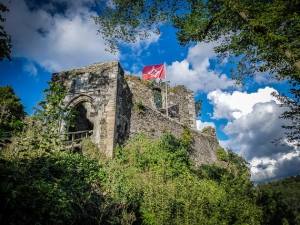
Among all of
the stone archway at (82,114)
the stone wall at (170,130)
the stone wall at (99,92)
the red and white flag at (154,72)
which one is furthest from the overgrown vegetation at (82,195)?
the red and white flag at (154,72)

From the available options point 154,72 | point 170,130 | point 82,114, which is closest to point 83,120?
point 82,114

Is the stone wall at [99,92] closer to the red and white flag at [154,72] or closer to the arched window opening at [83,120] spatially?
the arched window opening at [83,120]

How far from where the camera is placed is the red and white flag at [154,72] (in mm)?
18438

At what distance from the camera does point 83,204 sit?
427 cm

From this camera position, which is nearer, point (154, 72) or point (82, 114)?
point (82, 114)

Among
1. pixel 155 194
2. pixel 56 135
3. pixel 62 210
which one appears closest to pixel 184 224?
pixel 155 194

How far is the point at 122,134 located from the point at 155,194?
5908 millimetres

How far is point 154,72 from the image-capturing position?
737 inches

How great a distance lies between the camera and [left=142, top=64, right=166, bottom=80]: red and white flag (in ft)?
60.5

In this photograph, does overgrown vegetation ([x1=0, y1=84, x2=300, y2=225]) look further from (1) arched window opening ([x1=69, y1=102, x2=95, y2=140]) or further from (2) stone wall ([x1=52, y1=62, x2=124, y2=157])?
(1) arched window opening ([x1=69, y1=102, x2=95, y2=140])

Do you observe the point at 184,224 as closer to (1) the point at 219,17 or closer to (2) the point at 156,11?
(1) the point at 219,17

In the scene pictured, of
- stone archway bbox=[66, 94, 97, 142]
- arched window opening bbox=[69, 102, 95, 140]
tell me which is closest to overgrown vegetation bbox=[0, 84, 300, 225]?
stone archway bbox=[66, 94, 97, 142]

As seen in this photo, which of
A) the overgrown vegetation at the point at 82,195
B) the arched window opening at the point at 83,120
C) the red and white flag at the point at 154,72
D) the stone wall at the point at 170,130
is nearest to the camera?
the overgrown vegetation at the point at 82,195

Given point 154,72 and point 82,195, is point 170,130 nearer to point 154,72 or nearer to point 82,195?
point 154,72
